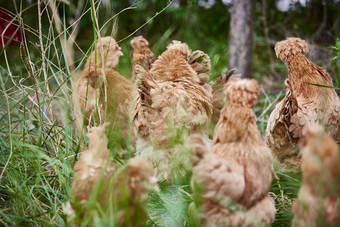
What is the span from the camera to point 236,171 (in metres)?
1.68

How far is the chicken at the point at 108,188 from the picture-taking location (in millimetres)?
1597

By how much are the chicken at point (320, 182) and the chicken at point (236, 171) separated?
9.0 inches

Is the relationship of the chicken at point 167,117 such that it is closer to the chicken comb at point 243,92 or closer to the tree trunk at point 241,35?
the chicken comb at point 243,92

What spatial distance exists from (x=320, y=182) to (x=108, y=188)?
980mm

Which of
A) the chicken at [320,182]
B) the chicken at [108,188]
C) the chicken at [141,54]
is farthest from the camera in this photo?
the chicken at [141,54]

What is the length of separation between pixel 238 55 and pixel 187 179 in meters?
3.21

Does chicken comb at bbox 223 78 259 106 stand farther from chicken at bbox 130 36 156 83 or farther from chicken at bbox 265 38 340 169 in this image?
chicken at bbox 130 36 156 83

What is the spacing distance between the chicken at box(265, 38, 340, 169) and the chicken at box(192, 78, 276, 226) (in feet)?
3.01

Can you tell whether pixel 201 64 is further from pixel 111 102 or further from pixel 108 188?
pixel 108 188

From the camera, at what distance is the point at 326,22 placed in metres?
5.92

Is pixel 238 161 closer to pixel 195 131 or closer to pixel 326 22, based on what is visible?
pixel 195 131

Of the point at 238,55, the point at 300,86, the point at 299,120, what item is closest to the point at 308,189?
the point at 299,120

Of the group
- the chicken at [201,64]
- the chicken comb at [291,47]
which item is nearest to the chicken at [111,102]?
the chicken at [201,64]

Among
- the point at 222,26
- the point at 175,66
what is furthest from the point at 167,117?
the point at 222,26
